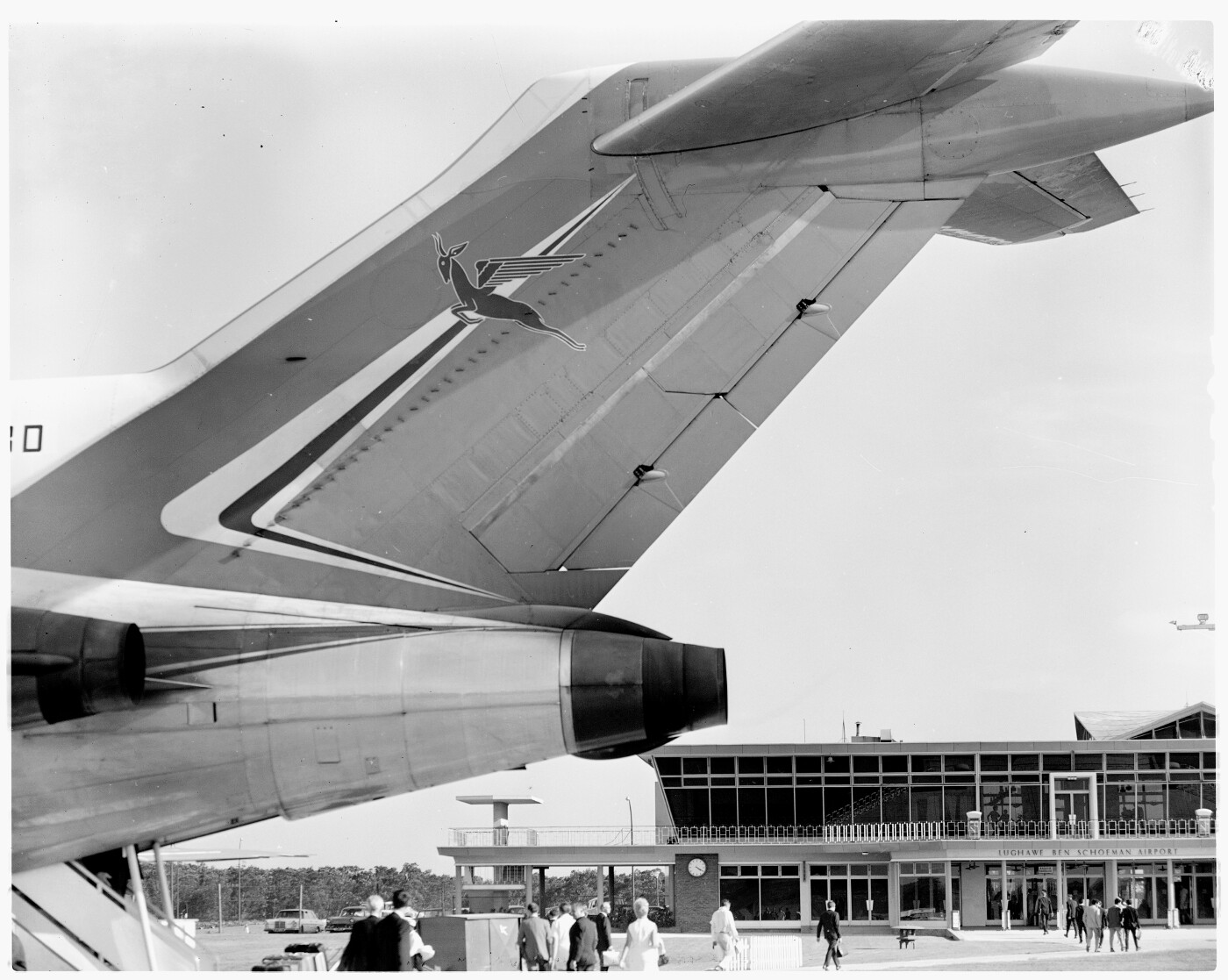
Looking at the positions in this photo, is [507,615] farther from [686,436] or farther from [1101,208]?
[1101,208]

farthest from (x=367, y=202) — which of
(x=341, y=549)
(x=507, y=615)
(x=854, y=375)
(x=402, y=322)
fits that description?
(x=854, y=375)

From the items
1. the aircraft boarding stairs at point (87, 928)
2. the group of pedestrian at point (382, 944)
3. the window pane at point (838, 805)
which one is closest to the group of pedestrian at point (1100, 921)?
the window pane at point (838, 805)

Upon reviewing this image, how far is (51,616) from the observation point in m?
4.38

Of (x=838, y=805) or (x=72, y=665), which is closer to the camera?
(x=72, y=665)

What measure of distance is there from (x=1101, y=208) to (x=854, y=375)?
1.15 meters

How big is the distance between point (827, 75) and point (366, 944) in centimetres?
359

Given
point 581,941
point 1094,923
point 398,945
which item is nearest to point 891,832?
point 1094,923

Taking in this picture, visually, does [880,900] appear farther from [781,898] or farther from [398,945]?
[398,945]

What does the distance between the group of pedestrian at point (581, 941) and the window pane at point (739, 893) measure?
0.98 ft

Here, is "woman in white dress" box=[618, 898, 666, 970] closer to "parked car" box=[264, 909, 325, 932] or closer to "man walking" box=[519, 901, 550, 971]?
"man walking" box=[519, 901, 550, 971]

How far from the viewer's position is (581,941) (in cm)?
445

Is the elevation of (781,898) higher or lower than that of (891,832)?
lower

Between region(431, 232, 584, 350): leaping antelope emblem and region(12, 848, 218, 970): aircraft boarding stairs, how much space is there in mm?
2344

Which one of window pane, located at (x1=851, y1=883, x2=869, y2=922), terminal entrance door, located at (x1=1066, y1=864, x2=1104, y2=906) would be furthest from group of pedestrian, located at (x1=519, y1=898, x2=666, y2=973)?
terminal entrance door, located at (x1=1066, y1=864, x2=1104, y2=906)
